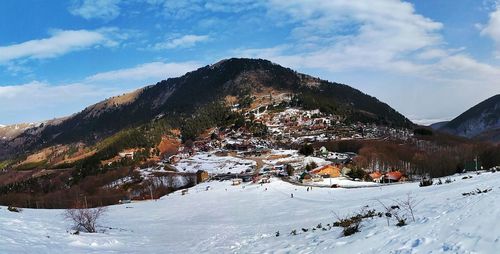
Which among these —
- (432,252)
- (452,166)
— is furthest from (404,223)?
(452,166)

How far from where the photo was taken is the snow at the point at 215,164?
160625mm

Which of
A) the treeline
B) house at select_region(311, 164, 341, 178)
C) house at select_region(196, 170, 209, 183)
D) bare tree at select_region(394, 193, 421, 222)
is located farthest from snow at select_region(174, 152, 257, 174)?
bare tree at select_region(394, 193, 421, 222)

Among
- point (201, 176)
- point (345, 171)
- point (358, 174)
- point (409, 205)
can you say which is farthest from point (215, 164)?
point (409, 205)

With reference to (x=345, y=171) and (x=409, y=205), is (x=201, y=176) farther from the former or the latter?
(x=409, y=205)

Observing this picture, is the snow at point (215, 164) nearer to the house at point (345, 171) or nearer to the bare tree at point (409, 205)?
the house at point (345, 171)

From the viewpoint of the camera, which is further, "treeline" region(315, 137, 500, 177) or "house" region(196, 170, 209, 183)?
"house" region(196, 170, 209, 183)

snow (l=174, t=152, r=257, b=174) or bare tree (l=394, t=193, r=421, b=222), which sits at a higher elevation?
snow (l=174, t=152, r=257, b=174)

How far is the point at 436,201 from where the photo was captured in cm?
1906

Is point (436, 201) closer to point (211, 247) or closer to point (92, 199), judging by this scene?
point (211, 247)

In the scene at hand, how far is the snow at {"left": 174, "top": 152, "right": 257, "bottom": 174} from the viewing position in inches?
6324

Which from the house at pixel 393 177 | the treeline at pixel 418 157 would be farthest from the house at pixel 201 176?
the house at pixel 393 177

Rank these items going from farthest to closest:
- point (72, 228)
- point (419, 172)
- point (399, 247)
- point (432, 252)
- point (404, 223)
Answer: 1. point (419, 172)
2. point (72, 228)
3. point (404, 223)
4. point (399, 247)
5. point (432, 252)

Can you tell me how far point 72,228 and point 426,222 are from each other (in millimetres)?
20353

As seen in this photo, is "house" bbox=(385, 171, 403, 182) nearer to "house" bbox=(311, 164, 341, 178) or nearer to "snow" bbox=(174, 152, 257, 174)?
"house" bbox=(311, 164, 341, 178)
